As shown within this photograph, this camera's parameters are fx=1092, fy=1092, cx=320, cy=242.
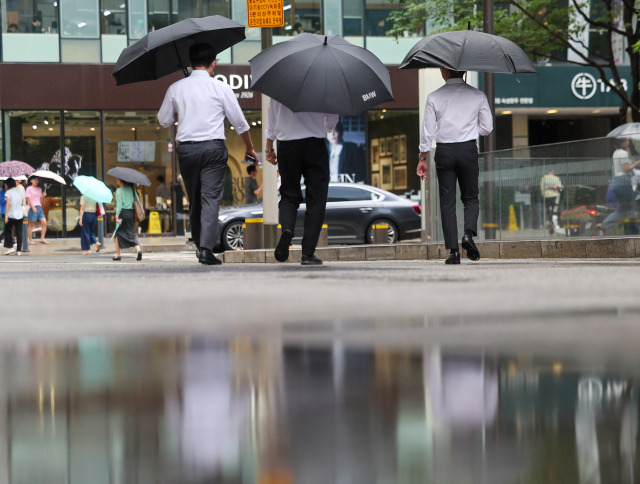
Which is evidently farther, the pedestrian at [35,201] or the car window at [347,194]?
the pedestrian at [35,201]

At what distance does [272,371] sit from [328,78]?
5838 millimetres

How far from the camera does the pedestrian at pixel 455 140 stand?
906 centimetres

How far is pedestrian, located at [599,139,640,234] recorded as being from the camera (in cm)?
1264

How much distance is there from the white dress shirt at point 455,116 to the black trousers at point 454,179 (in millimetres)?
86

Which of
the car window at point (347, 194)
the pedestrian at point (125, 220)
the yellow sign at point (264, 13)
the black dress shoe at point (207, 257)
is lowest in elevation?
the black dress shoe at point (207, 257)

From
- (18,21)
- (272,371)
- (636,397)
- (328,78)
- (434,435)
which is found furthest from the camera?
(18,21)

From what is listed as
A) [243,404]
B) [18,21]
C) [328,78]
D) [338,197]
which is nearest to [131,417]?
[243,404]

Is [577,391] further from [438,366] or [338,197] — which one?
[338,197]

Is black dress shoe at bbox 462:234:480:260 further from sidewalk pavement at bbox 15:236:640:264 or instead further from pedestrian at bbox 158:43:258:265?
sidewalk pavement at bbox 15:236:640:264

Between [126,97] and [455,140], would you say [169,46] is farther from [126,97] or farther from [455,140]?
[126,97]

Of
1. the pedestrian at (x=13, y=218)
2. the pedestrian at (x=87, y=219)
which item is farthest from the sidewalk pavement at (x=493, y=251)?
the pedestrian at (x=13, y=218)

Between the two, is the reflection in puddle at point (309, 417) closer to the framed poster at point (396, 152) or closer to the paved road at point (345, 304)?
the paved road at point (345, 304)

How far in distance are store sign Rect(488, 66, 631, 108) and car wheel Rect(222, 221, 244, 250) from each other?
12332 millimetres

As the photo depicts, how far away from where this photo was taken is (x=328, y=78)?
9031 mm
